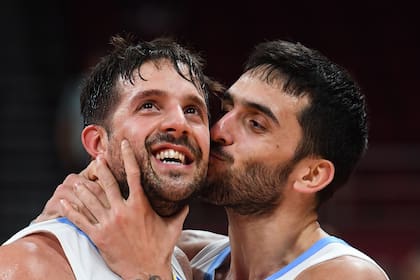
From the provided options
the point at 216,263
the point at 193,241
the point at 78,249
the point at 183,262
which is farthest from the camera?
the point at 193,241

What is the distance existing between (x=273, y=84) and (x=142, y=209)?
34.8 inches

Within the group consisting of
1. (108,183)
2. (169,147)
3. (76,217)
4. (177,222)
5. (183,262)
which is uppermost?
(169,147)

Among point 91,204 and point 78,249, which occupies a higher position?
point 91,204

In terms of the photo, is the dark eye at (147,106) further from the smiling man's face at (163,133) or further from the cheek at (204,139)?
the cheek at (204,139)

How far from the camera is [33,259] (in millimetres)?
2830

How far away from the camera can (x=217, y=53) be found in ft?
38.0

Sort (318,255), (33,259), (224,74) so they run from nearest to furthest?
(33,259) → (318,255) → (224,74)

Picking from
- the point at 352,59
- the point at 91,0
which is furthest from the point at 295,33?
the point at 91,0

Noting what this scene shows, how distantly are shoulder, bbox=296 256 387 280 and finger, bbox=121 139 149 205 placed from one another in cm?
77

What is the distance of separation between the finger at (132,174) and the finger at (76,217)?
184 mm

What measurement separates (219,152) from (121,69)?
1.85 ft

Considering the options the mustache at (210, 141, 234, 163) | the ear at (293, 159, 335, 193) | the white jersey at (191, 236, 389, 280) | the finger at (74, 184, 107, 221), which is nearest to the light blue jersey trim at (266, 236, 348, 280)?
the white jersey at (191, 236, 389, 280)

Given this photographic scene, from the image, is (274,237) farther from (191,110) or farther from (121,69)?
(121,69)

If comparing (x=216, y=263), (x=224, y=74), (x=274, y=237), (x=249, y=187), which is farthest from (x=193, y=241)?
(x=224, y=74)
